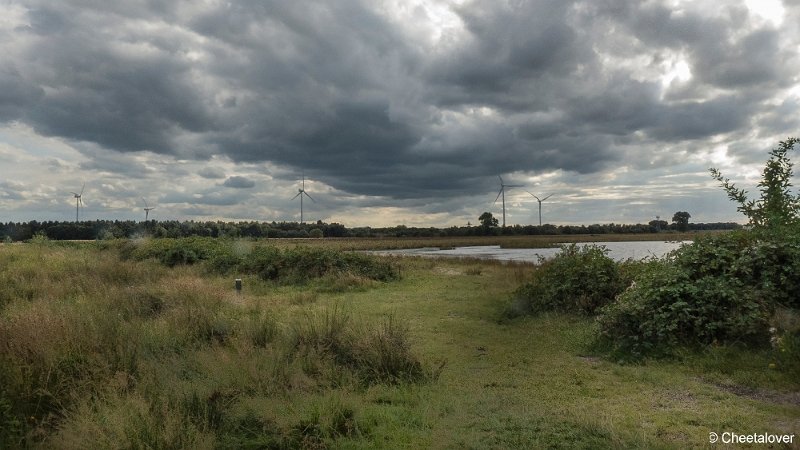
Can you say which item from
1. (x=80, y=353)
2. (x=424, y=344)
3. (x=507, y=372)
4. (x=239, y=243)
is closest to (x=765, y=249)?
(x=507, y=372)

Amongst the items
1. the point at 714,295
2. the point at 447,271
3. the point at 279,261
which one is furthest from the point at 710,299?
the point at 279,261

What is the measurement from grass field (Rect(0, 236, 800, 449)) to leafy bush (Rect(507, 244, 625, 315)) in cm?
235

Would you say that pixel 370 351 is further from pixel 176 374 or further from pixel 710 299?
pixel 710 299

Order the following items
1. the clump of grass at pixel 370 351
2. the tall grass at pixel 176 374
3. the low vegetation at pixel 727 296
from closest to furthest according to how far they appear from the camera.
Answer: the tall grass at pixel 176 374 < the clump of grass at pixel 370 351 < the low vegetation at pixel 727 296

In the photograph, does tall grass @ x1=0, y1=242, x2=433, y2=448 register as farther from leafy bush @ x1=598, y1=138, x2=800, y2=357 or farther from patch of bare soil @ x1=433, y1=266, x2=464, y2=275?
patch of bare soil @ x1=433, y1=266, x2=464, y2=275

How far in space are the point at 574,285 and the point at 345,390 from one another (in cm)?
857

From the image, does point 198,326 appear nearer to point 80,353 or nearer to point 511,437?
point 80,353

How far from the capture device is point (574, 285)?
1332cm

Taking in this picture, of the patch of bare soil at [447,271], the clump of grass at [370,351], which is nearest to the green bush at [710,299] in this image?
the clump of grass at [370,351]

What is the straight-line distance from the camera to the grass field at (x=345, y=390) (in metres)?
5.46

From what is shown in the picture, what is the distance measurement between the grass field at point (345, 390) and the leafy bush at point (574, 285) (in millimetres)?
2352

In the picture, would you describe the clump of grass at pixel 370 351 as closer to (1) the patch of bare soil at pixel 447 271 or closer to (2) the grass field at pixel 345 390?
(2) the grass field at pixel 345 390

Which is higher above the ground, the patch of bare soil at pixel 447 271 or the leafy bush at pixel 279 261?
the leafy bush at pixel 279 261

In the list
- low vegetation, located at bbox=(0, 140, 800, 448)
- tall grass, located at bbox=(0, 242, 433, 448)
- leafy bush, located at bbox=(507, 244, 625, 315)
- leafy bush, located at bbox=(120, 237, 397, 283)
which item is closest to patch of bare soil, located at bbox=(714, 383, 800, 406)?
low vegetation, located at bbox=(0, 140, 800, 448)
